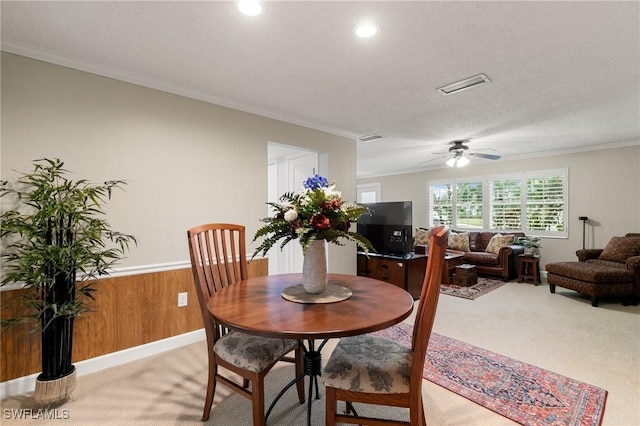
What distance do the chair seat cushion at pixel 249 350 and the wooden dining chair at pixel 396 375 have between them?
37 cm

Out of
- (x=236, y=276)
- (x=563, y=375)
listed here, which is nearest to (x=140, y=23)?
(x=236, y=276)

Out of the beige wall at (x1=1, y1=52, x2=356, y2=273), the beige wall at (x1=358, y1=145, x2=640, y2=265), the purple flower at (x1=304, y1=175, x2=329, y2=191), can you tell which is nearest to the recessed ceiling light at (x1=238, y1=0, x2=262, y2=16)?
the purple flower at (x1=304, y1=175, x2=329, y2=191)

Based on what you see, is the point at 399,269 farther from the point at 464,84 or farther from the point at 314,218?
the point at 314,218

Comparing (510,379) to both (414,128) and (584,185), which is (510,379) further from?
(584,185)

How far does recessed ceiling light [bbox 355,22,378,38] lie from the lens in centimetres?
191

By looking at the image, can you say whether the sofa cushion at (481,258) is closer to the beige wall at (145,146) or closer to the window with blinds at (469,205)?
the window with blinds at (469,205)

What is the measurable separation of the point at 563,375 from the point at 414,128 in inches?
122

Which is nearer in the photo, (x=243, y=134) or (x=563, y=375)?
(x=563, y=375)

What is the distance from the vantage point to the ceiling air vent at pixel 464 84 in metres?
2.65

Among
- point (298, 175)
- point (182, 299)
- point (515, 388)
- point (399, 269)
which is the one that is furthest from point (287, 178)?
point (515, 388)

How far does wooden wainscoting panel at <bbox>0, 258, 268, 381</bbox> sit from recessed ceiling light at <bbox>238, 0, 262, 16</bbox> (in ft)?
7.28

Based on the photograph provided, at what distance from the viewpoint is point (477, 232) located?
21.5 ft

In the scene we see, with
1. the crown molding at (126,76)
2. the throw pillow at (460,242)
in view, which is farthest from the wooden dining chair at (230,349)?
the throw pillow at (460,242)

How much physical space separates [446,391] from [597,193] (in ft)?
17.3
